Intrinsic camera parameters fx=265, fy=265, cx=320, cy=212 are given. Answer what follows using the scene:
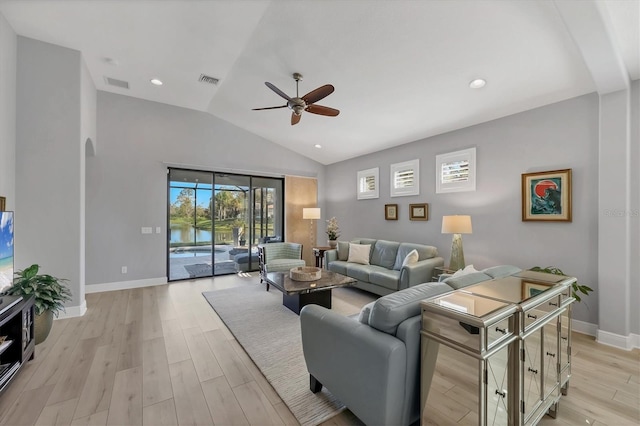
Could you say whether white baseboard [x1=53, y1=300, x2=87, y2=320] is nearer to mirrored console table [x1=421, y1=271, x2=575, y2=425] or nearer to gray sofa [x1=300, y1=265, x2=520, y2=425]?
gray sofa [x1=300, y1=265, x2=520, y2=425]

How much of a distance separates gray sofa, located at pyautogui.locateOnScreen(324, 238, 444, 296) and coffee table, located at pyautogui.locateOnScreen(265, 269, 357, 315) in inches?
27.8

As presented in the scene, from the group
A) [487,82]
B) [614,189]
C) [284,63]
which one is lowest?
[614,189]

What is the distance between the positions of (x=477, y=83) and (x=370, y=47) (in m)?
1.41

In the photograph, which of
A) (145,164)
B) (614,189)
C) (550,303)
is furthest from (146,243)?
(614,189)

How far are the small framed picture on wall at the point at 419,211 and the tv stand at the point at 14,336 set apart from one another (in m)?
5.20

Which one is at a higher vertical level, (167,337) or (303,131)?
(303,131)

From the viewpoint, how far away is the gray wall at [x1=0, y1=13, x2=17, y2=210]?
296cm

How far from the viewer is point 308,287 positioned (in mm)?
3414

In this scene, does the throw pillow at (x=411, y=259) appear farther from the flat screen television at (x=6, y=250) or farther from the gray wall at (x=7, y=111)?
the gray wall at (x=7, y=111)

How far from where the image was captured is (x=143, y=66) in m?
3.94

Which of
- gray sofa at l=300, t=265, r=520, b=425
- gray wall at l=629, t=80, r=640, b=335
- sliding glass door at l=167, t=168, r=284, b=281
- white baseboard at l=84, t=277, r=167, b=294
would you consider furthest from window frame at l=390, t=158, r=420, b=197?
white baseboard at l=84, t=277, r=167, b=294

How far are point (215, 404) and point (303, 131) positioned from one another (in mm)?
4917

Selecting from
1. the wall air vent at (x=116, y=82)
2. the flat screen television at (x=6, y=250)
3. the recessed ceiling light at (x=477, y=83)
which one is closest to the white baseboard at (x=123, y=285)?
the flat screen television at (x=6, y=250)

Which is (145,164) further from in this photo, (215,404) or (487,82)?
(487,82)
